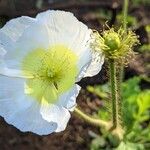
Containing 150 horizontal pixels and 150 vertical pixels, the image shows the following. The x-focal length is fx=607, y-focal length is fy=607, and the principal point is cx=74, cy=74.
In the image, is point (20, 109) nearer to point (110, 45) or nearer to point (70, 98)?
point (70, 98)

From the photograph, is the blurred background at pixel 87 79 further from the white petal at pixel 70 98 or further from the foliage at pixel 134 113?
the white petal at pixel 70 98

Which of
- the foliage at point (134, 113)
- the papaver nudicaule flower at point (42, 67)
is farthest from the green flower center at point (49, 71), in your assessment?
the foliage at point (134, 113)

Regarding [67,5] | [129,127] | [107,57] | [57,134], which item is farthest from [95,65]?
[67,5]

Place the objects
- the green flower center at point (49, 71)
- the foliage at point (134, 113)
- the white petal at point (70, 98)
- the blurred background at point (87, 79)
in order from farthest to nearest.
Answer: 1. the blurred background at point (87, 79)
2. the foliage at point (134, 113)
3. the green flower center at point (49, 71)
4. the white petal at point (70, 98)

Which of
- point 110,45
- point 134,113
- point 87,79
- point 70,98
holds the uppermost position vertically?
point 110,45

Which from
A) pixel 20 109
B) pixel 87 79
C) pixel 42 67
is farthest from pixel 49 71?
pixel 87 79

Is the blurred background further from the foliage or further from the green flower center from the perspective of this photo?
the green flower center

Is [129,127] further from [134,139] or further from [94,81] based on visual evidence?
[94,81]

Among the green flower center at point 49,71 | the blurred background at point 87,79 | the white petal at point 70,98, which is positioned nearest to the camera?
the white petal at point 70,98
